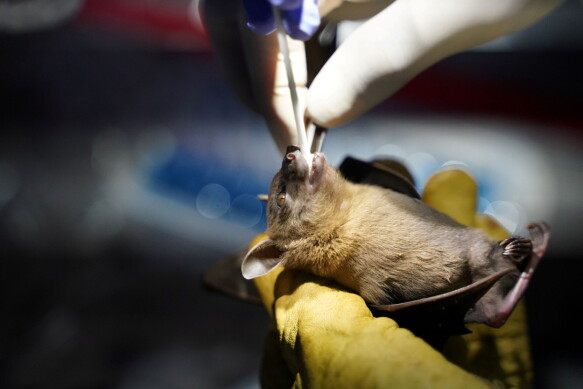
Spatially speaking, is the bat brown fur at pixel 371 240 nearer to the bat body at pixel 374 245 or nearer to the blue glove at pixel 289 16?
the bat body at pixel 374 245

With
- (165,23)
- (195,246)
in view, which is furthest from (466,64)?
(195,246)

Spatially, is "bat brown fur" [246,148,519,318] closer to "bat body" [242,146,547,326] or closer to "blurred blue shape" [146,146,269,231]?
"bat body" [242,146,547,326]

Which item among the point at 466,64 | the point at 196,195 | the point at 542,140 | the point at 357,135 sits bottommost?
the point at 196,195

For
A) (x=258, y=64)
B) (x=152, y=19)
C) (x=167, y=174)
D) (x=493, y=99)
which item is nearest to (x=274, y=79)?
(x=258, y=64)

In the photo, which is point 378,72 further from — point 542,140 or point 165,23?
point 165,23

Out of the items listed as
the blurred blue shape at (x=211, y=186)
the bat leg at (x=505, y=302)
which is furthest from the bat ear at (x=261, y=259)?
the blurred blue shape at (x=211, y=186)

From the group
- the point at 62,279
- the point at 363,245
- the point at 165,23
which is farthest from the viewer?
the point at 62,279

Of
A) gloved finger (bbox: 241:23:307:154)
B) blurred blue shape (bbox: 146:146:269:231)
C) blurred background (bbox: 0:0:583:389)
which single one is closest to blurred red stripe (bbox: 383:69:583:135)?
blurred background (bbox: 0:0:583:389)
